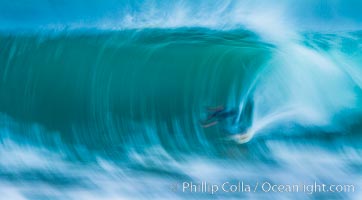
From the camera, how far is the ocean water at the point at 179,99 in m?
1.46

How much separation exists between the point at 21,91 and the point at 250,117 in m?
0.84

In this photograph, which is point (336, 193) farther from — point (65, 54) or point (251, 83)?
point (65, 54)

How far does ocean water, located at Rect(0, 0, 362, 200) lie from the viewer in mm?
1460

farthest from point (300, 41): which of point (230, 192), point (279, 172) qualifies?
point (230, 192)

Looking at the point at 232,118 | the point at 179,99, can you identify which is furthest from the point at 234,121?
the point at 179,99

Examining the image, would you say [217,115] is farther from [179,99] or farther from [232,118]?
[179,99]

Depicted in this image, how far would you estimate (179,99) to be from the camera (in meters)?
1.53

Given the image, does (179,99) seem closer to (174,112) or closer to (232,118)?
(174,112)

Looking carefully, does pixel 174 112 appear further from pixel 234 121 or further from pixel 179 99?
pixel 234 121

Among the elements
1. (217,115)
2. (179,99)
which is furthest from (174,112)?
(217,115)

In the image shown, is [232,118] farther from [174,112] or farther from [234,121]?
[174,112]

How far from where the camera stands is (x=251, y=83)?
1496 millimetres

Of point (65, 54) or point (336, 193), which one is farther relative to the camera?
point (65, 54)

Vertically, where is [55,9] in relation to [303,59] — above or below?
above
